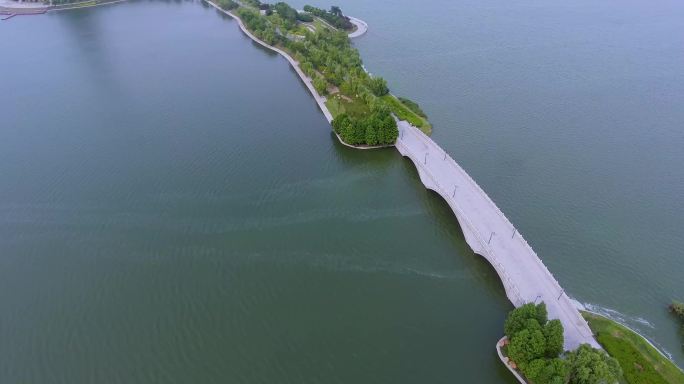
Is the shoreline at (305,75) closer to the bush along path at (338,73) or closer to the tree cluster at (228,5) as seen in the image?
the bush along path at (338,73)

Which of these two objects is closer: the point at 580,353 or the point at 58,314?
the point at 580,353

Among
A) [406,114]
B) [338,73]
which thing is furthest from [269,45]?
[406,114]

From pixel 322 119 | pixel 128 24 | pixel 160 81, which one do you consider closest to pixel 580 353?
pixel 322 119

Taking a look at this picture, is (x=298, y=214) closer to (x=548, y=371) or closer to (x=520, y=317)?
(x=520, y=317)

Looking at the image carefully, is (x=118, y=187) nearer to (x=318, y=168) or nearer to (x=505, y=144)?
(x=318, y=168)

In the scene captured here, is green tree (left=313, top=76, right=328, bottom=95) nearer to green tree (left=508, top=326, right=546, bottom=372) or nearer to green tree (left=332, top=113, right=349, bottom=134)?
green tree (left=332, top=113, right=349, bottom=134)
